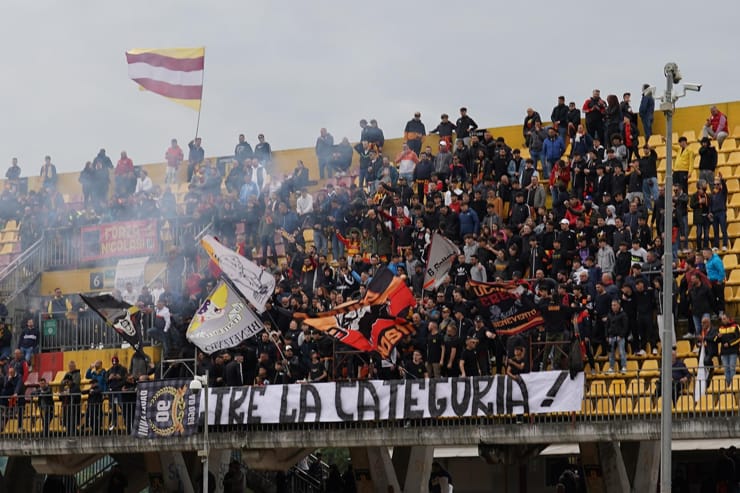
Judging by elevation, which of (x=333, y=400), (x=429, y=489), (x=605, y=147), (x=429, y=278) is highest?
(x=605, y=147)

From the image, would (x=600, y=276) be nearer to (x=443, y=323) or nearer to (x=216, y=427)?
(x=443, y=323)

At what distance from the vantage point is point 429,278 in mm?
34750

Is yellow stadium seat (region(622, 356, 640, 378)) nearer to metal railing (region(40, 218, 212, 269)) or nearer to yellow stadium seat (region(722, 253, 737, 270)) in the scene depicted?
yellow stadium seat (region(722, 253, 737, 270))

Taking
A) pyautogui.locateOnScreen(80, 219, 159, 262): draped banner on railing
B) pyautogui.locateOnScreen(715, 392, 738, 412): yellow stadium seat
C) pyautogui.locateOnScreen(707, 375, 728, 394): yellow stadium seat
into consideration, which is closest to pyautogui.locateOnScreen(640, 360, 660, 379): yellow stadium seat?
pyautogui.locateOnScreen(707, 375, 728, 394): yellow stadium seat

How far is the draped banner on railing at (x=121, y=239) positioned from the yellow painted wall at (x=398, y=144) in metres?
4.27

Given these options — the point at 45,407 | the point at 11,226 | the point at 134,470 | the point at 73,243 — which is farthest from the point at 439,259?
the point at 11,226

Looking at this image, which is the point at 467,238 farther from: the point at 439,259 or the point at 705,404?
the point at 705,404

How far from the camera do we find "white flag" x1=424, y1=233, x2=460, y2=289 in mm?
34719

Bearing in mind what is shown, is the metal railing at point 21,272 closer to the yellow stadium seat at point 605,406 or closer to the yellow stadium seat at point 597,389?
the yellow stadium seat at point 597,389

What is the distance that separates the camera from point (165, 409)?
34.6 m

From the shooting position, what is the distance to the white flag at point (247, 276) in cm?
3544

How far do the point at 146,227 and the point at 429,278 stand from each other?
31.7 ft

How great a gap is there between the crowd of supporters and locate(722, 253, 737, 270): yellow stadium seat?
0.86ft

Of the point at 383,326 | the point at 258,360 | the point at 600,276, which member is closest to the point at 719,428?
the point at 600,276
